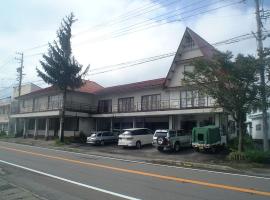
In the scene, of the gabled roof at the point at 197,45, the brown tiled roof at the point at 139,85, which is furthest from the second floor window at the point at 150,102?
the gabled roof at the point at 197,45

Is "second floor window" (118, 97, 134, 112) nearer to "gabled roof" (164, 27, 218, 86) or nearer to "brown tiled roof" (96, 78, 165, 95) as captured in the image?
"brown tiled roof" (96, 78, 165, 95)

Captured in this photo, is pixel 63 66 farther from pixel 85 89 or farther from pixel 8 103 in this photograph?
pixel 8 103

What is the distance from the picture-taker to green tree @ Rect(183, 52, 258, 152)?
21391 mm

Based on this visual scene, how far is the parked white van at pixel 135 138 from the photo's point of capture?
30.4 meters

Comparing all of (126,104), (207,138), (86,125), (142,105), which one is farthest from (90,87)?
(207,138)

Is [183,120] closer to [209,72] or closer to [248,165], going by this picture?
[209,72]

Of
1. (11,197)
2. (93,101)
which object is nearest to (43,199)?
(11,197)

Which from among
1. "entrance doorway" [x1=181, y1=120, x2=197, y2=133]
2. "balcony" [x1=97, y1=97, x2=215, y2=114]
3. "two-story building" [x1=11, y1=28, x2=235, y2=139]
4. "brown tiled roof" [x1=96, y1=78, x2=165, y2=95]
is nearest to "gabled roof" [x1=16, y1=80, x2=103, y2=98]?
"two-story building" [x1=11, y1=28, x2=235, y2=139]

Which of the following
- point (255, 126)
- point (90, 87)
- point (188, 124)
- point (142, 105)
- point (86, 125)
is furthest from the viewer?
point (90, 87)

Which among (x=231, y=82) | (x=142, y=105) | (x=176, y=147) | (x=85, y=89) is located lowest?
(x=176, y=147)

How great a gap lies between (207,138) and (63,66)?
22.5 meters

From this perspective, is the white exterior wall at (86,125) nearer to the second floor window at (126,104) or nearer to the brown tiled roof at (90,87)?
the brown tiled roof at (90,87)

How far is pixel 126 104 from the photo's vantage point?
40156 mm

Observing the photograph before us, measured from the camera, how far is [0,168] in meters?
16.3
